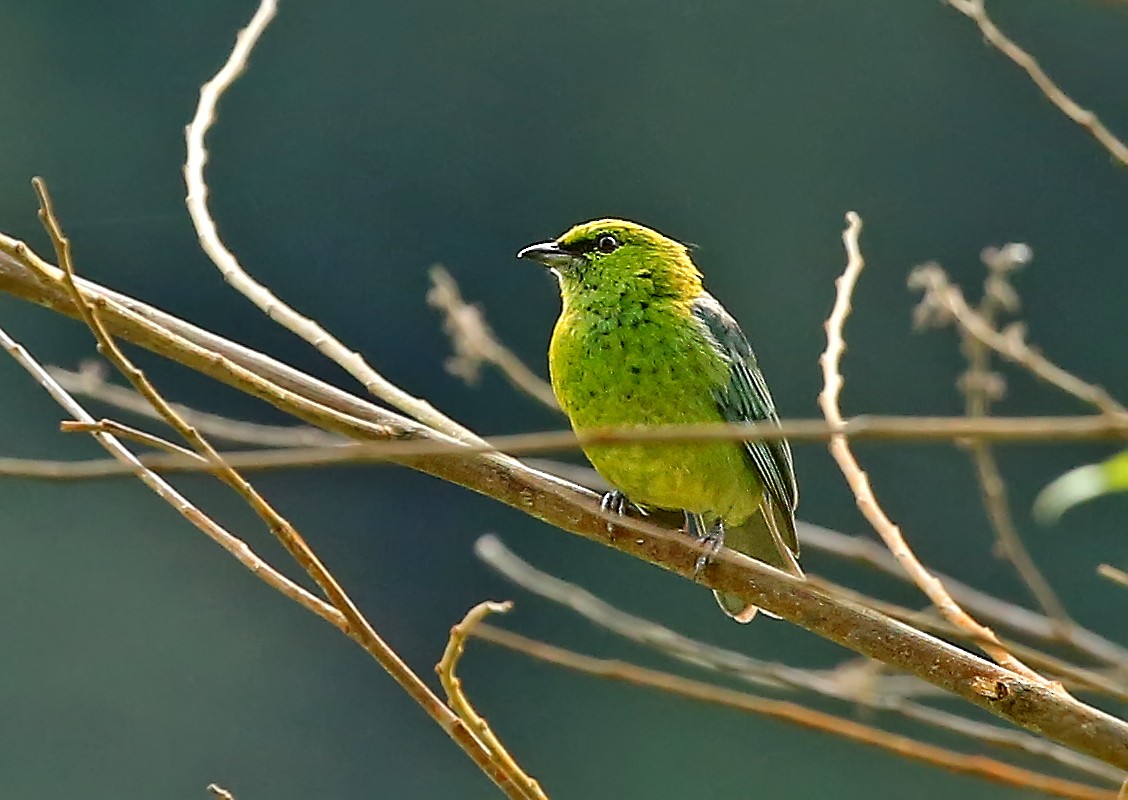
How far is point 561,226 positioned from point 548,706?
1962 millimetres

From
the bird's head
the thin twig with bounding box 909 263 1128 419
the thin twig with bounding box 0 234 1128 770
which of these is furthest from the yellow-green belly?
the thin twig with bounding box 0 234 1128 770

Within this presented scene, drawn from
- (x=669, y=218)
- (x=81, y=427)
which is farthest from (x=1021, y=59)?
(x=669, y=218)

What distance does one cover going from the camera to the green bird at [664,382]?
8.43 ft

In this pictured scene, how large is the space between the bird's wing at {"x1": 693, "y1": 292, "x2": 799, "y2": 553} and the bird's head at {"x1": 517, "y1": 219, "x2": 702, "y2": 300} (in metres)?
0.07

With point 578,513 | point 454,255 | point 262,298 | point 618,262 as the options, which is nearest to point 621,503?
point 618,262

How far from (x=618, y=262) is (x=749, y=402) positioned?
1.22 ft

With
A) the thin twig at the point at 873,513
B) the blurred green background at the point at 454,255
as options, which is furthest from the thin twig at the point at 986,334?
the blurred green background at the point at 454,255

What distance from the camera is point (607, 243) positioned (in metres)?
2.86

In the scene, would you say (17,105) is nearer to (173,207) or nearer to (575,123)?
(173,207)

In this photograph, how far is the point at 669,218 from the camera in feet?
17.7

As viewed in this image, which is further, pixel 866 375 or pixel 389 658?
pixel 866 375

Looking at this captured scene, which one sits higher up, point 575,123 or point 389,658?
point 575,123

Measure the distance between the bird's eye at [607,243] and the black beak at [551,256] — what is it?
0.19 feet

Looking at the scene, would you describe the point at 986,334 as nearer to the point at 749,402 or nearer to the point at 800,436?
the point at 749,402
